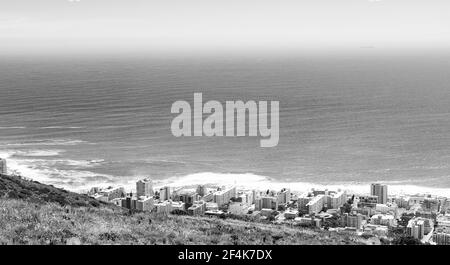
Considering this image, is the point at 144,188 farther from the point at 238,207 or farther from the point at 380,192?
the point at 380,192

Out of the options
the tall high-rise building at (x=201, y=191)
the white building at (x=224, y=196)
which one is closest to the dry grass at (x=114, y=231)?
the white building at (x=224, y=196)

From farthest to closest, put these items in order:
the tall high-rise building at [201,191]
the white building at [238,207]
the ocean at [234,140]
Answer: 1. the ocean at [234,140]
2. the tall high-rise building at [201,191]
3. the white building at [238,207]

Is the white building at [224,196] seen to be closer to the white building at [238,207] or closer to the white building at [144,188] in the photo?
the white building at [238,207]

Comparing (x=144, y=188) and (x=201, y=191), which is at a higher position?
(x=144, y=188)

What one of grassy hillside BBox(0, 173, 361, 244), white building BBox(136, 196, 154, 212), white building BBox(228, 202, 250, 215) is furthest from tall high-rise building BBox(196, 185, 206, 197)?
grassy hillside BBox(0, 173, 361, 244)

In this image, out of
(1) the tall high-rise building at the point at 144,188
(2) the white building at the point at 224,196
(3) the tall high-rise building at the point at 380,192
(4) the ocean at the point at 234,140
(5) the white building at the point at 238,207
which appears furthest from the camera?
(4) the ocean at the point at 234,140

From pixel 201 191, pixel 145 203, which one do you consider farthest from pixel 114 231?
pixel 201 191

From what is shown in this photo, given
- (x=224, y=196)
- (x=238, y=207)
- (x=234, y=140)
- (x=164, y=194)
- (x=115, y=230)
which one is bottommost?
(x=238, y=207)

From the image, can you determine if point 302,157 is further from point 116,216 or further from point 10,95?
point 10,95

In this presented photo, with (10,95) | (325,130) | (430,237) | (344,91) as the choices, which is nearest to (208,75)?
(344,91)
